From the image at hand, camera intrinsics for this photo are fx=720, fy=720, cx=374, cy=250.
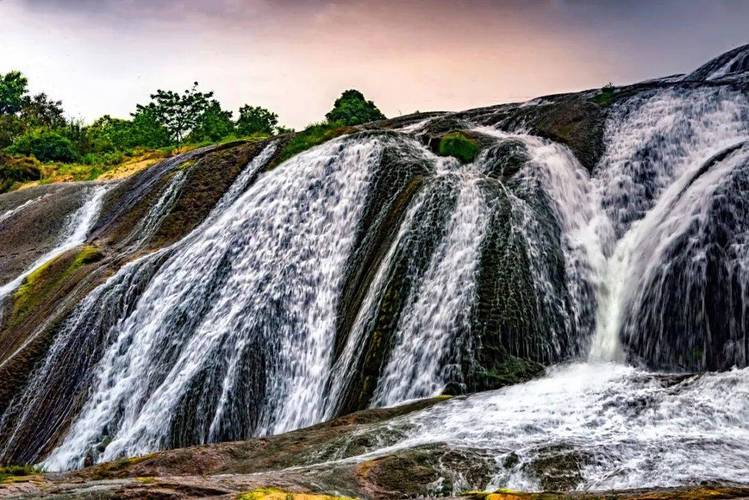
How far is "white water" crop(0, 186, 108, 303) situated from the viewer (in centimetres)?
2362

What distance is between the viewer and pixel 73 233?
1040 inches

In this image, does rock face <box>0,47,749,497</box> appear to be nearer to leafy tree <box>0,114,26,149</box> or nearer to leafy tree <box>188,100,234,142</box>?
leafy tree <box>188,100,234,142</box>

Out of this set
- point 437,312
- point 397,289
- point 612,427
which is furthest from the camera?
point 397,289

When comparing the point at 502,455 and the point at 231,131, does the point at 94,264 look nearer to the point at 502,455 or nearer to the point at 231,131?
the point at 502,455

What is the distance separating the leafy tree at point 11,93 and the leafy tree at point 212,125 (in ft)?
76.7

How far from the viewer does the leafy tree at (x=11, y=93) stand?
66625 millimetres

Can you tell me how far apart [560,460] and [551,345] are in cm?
576

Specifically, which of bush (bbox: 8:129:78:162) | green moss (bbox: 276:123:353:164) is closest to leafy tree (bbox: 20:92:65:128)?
bush (bbox: 8:129:78:162)

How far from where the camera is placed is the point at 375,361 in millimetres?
12609

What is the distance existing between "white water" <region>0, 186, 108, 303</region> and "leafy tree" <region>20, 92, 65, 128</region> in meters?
33.9

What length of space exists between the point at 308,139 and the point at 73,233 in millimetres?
9872

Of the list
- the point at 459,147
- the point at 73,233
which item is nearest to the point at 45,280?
the point at 73,233

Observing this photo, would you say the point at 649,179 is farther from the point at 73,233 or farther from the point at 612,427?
the point at 73,233

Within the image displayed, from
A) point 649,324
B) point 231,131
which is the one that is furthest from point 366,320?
point 231,131
